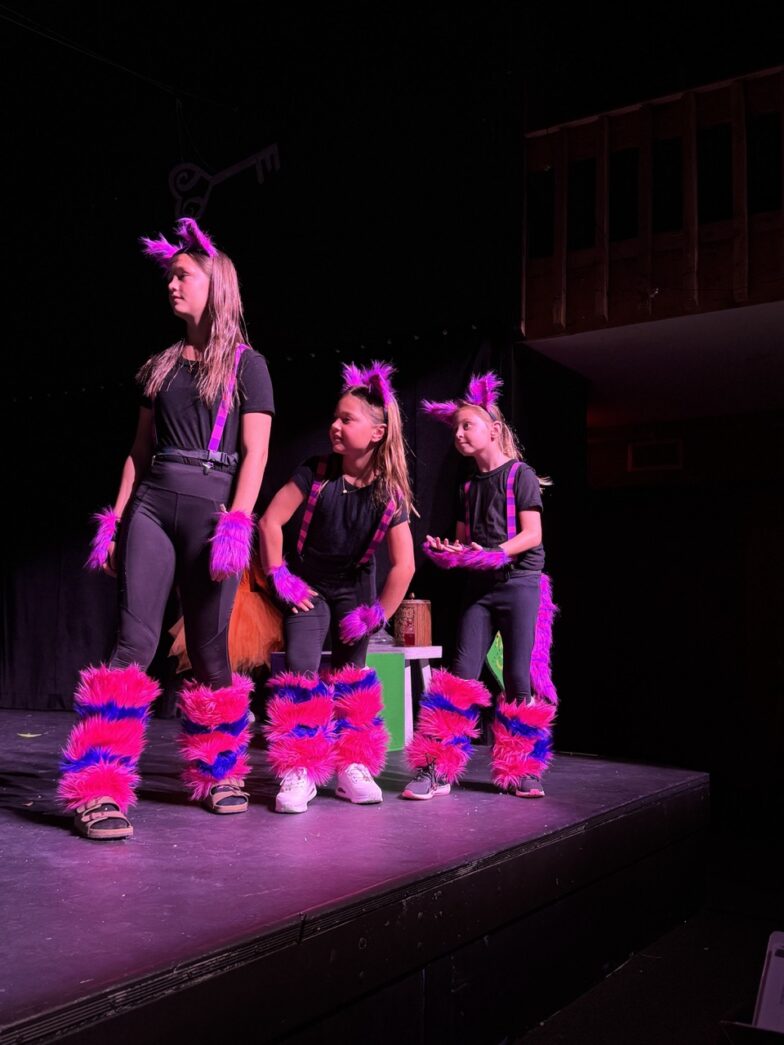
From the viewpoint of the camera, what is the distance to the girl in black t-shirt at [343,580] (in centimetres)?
250

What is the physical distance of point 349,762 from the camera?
2.64 meters

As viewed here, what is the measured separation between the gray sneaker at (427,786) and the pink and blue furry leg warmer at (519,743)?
0.56 feet

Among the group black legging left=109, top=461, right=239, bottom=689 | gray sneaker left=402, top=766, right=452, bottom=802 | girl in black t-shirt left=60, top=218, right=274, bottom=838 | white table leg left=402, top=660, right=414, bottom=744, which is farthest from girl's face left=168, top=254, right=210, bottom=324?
white table leg left=402, top=660, right=414, bottom=744

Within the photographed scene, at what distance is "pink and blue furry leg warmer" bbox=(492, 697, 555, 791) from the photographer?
2.81 metres

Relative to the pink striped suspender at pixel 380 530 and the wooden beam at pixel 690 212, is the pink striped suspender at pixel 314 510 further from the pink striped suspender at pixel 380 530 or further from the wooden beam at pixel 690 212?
the wooden beam at pixel 690 212

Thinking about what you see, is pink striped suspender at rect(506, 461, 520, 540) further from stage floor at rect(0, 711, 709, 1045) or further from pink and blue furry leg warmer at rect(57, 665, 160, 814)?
pink and blue furry leg warmer at rect(57, 665, 160, 814)

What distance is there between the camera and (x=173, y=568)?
2266 millimetres

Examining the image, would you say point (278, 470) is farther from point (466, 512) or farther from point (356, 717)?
point (356, 717)

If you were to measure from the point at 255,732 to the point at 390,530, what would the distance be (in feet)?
7.57

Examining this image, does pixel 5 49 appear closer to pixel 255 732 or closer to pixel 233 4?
pixel 233 4

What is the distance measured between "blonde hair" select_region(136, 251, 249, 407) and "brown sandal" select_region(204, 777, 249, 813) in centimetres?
101

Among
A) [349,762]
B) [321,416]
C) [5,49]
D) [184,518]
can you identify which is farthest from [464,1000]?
[5,49]

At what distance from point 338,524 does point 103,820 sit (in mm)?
1018

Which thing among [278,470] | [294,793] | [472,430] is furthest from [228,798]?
[278,470]
